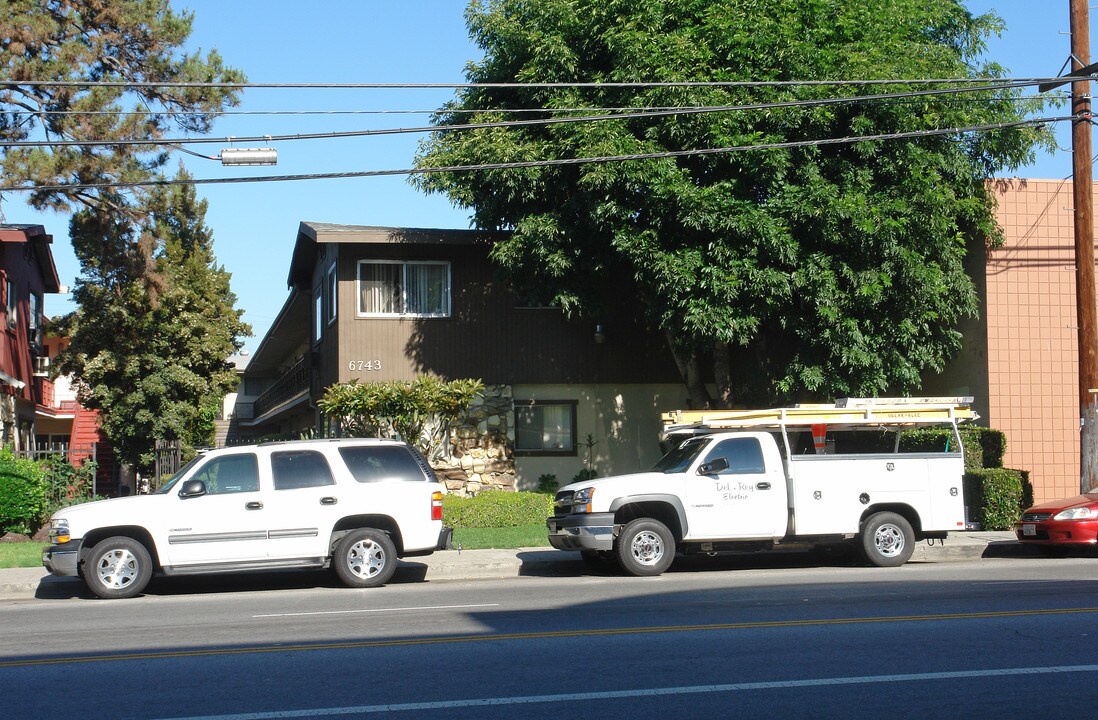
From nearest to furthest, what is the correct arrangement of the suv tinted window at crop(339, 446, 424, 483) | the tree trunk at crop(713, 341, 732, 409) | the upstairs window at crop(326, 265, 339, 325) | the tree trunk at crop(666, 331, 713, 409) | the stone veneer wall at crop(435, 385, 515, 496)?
the suv tinted window at crop(339, 446, 424, 483) → the tree trunk at crop(713, 341, 732, 409) → the tree trunk at crop(666, 331, 713, 409) → the stone veneer wall at crop(435, 385, 515, 496) → the upstairs window at crop(326, 265, 339, 325)

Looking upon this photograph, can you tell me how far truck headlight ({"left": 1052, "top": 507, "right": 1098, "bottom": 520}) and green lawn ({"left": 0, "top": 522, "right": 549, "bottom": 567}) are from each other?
7.83 metres

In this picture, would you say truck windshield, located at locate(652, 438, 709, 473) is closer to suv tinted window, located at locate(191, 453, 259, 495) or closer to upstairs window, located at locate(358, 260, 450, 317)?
suv tinted window, located at locate(191, 453, 259, 495)

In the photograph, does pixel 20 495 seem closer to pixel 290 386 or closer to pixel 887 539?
pixel 290 386

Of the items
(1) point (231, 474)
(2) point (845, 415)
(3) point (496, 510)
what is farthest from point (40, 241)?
(2) point (845, 415)

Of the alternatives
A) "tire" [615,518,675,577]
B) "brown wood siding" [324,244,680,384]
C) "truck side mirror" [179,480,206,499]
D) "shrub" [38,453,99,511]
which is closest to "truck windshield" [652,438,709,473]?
"tire" [615,518,675,577]

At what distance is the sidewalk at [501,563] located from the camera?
14.4m

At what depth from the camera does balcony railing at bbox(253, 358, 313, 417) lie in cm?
2959

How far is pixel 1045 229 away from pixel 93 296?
78.5ft

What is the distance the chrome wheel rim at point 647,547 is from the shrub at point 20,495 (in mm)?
11538

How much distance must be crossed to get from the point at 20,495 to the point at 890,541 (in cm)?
1474

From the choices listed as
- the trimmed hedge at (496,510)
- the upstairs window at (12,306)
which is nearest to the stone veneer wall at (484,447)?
the trimmed hedge at (496,510)

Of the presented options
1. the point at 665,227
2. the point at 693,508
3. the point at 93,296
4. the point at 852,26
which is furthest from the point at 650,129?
the point at 93,296

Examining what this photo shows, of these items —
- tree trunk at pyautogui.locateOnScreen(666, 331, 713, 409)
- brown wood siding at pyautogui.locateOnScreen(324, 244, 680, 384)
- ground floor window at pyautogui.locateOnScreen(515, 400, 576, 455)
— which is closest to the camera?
tree trunk at pyautogui.locateOnScreen(666, 331, 713, 409)

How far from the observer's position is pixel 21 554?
17.1 m
